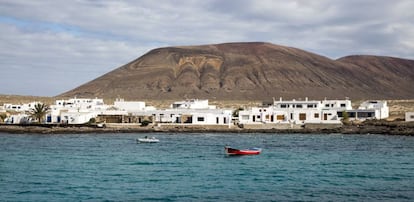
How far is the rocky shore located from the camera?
76938 mm

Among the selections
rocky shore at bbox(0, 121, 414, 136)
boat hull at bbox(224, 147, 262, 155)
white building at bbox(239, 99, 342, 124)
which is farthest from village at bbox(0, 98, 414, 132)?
boat hull at bbox(224, 147, 262, 155)

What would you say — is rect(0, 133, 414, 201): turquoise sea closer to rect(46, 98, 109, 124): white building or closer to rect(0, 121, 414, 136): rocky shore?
rect(0, 121, 414, 136): rocky shore

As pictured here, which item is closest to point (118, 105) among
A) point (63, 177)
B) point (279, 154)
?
point (279, 154)

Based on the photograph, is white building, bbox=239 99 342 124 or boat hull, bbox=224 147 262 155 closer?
boat hull, bbox=224 147 262 155

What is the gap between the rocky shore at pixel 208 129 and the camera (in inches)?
3029

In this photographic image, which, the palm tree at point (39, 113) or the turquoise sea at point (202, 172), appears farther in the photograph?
the palm tree at point (39, 113)

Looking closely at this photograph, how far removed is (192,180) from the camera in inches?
1330

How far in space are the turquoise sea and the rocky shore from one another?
16.2 metres

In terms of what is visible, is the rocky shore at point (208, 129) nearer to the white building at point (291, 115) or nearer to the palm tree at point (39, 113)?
the palm tree at point (39, 113)

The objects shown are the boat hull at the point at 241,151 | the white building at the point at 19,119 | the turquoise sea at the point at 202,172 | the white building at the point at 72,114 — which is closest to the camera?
the turquoise sea at the point at 202,172

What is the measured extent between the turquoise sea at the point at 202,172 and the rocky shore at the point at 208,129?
16220 millimetres

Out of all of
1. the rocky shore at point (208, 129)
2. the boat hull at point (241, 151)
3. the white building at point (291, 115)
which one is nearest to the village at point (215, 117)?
the white building at point (291, 115)

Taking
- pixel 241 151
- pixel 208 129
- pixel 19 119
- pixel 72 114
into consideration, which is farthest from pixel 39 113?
pixel 241 151

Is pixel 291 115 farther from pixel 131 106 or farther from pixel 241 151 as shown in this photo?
pixel 241 151
